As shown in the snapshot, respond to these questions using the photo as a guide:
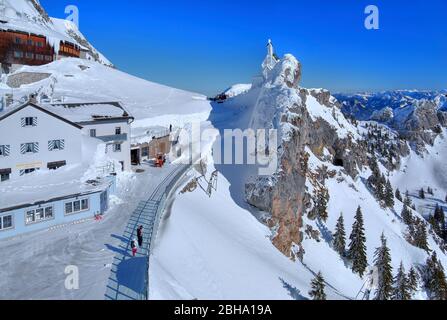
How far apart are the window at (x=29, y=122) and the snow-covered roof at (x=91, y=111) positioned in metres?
5.81

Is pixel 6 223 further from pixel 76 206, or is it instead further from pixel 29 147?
pixel 29 147

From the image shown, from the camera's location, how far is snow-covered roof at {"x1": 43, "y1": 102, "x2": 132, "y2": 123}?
39106mm

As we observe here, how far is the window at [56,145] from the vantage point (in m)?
33.5

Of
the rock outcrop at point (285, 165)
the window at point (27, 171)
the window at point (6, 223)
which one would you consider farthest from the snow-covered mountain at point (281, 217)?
the window at point (27, 171)

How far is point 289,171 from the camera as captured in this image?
5822 cm

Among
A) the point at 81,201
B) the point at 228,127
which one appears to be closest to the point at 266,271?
the point at 81,201

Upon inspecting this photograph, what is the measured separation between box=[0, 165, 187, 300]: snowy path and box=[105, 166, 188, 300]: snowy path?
1.28ft

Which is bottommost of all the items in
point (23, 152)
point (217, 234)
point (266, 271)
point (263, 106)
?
point (266, 271)

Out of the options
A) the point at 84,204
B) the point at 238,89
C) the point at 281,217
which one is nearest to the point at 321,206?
the point at 281,217

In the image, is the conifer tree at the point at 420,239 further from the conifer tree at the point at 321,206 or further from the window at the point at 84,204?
the window at the point at 84,204
